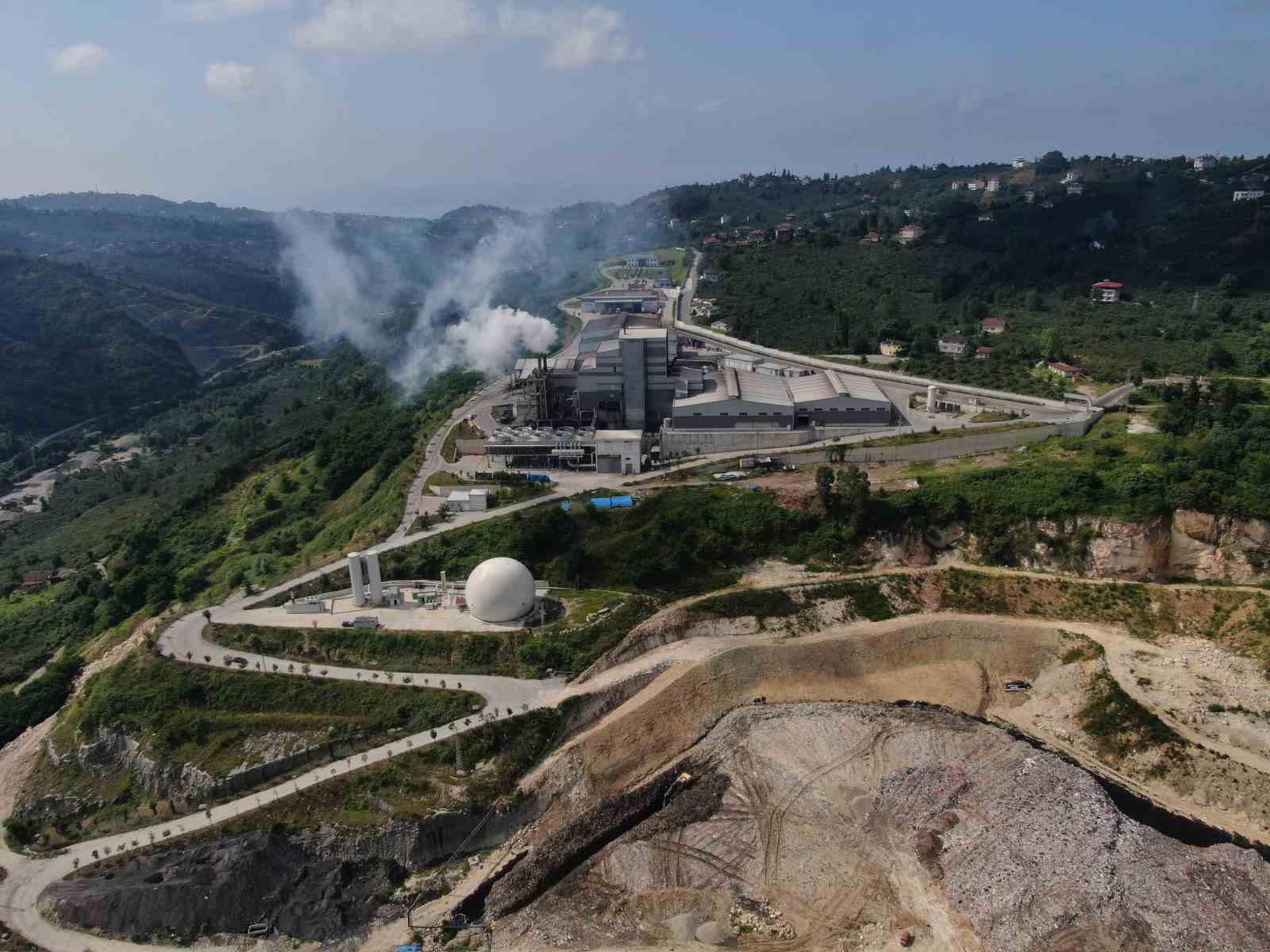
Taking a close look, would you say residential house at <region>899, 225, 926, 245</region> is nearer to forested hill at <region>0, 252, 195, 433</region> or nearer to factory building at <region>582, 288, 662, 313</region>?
factory building at <region>582, 288, 662, 313</region>

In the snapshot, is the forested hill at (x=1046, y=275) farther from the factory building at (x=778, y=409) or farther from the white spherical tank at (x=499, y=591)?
the white spherical tank at (x=499, y=591)

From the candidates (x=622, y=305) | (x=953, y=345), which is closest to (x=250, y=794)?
(x=953, y=345)

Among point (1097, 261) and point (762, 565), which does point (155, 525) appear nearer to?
point (762, 565)

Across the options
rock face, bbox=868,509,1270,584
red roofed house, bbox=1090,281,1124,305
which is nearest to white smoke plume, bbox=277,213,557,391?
rock face, bbox=868,509,1270,584

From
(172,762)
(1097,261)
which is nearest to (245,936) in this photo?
(172,762)

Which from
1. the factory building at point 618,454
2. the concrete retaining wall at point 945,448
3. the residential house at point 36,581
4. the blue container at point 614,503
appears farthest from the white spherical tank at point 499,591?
the residential house at point 36,581
